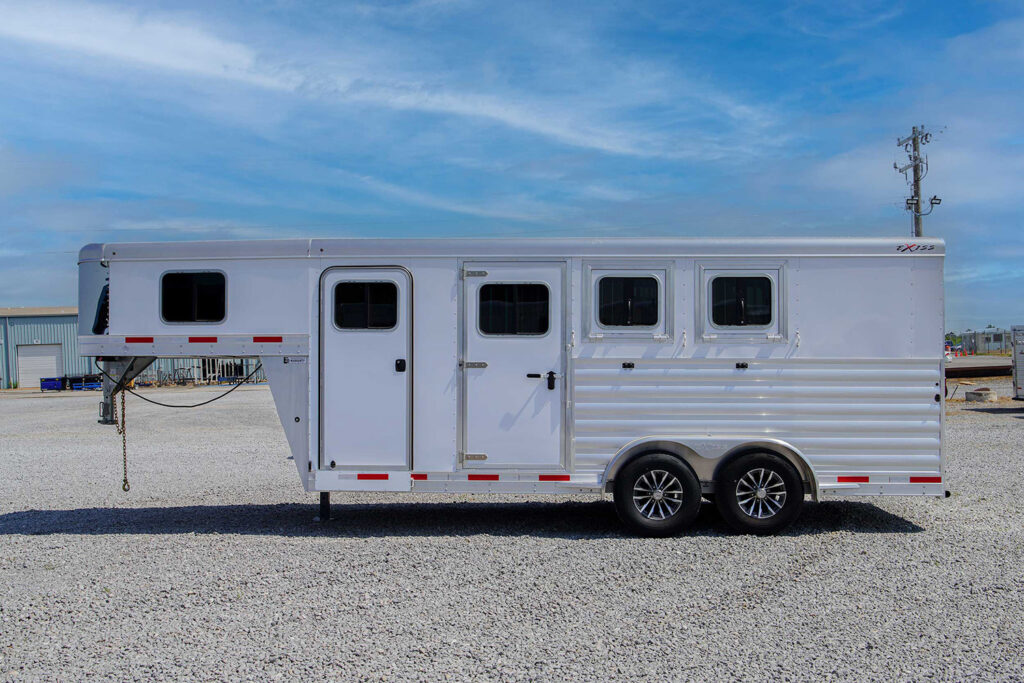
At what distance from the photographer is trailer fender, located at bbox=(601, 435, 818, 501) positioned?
7.59m

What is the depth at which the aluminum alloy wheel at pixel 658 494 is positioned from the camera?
7.61 meters

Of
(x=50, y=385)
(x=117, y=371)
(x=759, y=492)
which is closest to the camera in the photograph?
(x=759, y=492)

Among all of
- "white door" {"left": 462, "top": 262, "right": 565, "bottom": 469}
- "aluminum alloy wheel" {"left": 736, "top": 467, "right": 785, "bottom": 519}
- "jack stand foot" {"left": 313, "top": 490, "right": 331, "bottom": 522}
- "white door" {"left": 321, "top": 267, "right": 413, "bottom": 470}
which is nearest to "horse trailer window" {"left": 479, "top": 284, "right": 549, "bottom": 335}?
"white door" {"left": 462, "top": 262, "right": 565, "bottom": 469}

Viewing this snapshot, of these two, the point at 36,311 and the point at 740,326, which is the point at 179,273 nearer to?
the point at 740,326

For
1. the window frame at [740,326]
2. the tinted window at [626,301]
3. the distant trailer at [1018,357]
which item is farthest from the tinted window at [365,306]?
the distant trailer at [1018,357]

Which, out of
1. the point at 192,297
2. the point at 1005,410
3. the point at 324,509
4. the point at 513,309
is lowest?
the point at 324,509

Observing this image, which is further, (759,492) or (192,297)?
(192,297)

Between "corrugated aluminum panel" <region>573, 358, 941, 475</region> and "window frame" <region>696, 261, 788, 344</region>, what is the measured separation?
223 millimetres

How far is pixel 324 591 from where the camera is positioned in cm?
601

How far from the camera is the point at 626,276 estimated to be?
304 inches

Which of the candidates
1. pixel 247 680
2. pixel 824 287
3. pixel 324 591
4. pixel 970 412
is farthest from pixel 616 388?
pixel 970 412

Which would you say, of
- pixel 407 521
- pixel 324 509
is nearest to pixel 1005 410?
pixel 407 521

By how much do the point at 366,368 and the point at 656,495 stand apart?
9.33ft

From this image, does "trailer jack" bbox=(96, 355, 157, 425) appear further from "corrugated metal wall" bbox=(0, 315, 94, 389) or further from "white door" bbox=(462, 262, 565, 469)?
"corrugated metal wall" bbox=(0, 315, 94, 389)
